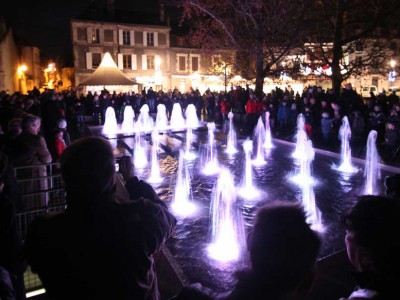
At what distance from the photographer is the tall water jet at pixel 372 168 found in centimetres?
922

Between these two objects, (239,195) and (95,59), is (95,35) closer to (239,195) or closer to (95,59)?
(95,59)

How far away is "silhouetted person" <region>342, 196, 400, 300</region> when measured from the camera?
1.93 metres

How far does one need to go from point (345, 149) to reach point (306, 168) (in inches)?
135

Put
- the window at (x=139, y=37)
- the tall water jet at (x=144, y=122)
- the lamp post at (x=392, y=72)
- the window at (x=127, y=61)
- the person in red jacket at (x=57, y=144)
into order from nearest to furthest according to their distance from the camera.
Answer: the person in red jacket at (x=57, y=144), the tall water jet at (x=144, y=122), the lamp post at (x=392, y=72), the window at (x=127, y=61), the window at (x=139, y=37)

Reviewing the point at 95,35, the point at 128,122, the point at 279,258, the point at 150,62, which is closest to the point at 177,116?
the point at 128,122

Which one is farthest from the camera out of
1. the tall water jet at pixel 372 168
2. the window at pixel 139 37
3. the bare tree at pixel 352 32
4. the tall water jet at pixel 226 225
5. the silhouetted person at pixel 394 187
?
the window at pixel 139 37

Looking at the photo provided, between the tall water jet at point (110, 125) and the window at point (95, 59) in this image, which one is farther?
the window at point (95, 59)

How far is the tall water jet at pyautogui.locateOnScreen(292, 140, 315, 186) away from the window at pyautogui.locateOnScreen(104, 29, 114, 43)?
46.8 m

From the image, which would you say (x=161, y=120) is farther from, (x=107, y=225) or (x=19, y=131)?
(x=107, y=225)

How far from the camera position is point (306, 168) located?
11.1 metres

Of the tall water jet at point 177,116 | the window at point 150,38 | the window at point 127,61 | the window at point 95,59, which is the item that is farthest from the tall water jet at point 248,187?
the window at point 150,38

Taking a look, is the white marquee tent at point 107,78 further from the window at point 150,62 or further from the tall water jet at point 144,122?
the window at point 150,62

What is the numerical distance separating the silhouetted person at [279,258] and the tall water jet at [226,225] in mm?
4097

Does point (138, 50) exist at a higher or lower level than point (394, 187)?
higher
